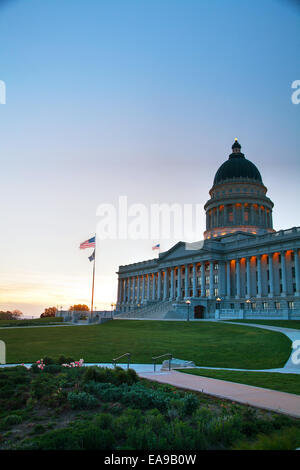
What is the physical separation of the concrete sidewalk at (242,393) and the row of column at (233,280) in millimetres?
63312

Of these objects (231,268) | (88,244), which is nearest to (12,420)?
(88,244)

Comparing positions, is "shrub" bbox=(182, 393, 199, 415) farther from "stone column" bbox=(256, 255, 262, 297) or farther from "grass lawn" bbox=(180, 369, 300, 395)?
"stone column" bbox=(256, 255, 262, 297)

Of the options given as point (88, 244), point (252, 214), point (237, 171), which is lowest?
point (88, 244)

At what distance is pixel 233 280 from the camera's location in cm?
9038

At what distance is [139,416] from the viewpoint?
941 centimetres

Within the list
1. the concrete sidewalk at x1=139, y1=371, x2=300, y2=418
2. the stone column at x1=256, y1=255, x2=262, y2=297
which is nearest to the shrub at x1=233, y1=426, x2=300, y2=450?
the concrete sidewalk at x1=139, y1=371, x2=300, y2=418

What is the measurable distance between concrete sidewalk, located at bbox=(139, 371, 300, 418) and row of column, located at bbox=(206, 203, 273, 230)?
9346cm

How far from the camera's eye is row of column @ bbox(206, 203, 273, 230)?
10556 centimetres

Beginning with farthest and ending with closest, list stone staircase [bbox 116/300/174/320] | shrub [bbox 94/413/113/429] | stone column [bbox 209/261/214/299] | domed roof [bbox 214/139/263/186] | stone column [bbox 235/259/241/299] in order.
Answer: domed roof [bbox 214/139/263/186] → stone column [bbox 209/261/214/299] → stone column [bbox 235/259/241/299] → stone staircase [bbox 116/300/174/320] → shrub [bbox 94/413/113/429]

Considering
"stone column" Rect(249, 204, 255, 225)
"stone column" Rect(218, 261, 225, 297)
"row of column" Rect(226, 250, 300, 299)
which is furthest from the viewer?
"stone column" Rect(249, 204, 255, 225)

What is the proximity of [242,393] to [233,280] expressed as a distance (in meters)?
80.1

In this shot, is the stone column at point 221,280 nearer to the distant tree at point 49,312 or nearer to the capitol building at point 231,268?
the capitol building at point 231,268

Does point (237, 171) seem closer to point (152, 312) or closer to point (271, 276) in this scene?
point (271, 276)

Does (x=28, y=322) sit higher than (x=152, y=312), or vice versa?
(x=152, y=312)
